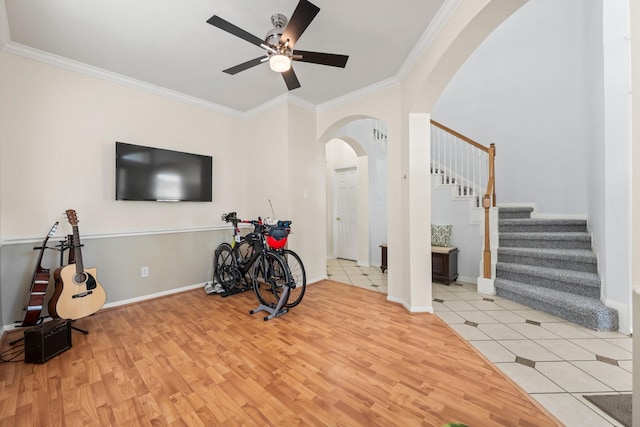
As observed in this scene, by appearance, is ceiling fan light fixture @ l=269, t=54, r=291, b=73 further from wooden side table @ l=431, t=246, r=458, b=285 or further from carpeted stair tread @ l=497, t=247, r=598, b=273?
carpeted stair tread @ l=497, t=247, r=598, b=273

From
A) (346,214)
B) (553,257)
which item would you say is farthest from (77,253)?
(553,257)

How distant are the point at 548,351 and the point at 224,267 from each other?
357 cm

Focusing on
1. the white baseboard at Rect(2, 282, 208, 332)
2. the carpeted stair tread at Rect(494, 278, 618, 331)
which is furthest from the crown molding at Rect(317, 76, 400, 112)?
the white baseboard at Rect(2, 282, 208, 332)

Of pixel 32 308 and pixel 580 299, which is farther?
pixel 580 299

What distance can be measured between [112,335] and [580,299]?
4.65 metres

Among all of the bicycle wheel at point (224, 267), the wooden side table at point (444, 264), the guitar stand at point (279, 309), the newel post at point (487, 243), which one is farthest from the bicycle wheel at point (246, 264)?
the newel post at point (487, 243)

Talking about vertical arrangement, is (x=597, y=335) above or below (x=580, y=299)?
below

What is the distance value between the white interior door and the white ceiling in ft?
9.05

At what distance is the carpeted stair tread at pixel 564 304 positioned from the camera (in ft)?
7.55

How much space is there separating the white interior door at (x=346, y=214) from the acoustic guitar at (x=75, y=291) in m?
4.35

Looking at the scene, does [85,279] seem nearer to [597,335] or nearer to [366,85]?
[366,85]

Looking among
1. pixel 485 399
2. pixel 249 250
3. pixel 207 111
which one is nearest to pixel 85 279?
pixel 249 250

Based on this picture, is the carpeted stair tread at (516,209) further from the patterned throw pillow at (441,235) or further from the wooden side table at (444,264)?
the wooden side table at (444,264)

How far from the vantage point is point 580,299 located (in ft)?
8.46
